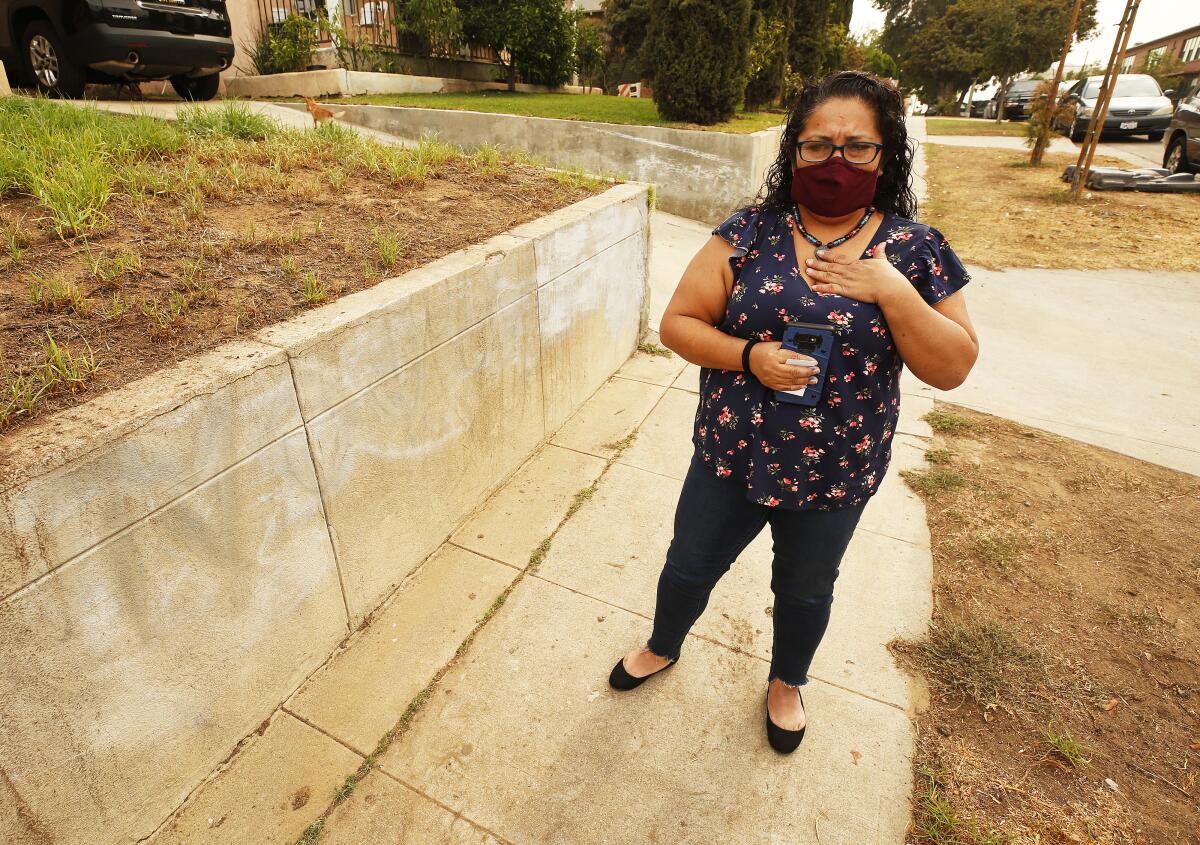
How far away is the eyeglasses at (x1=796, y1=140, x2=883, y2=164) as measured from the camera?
5.24ft

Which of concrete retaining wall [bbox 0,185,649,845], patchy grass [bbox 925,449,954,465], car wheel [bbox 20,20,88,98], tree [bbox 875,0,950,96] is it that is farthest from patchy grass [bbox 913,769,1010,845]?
tree [bbox 875,0,950,96]

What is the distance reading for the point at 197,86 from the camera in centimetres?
846

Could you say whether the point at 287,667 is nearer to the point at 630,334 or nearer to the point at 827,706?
the point at 827,706

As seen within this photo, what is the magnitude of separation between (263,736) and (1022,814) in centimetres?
230

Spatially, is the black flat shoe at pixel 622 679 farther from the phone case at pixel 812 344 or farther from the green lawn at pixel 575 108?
the green lawn at pixel 575 108

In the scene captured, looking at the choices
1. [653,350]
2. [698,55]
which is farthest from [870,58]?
[653,350]

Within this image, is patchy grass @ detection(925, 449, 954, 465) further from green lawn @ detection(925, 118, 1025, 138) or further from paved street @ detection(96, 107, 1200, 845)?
green lawn @ detection(925, 118, 1025, 138)

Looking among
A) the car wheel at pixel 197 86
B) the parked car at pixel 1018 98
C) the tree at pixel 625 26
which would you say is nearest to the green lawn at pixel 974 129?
the parked car at pixel 1018 98

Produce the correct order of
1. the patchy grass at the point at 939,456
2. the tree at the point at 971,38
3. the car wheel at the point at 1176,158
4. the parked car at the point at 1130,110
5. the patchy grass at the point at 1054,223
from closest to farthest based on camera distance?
the patchy grass at the point at 939,456 → the patchy grass at the point at 1054,223 → the car wheel at the point at 1176,158 → the parked car at the point at 1130,110 → the tree at the point at 971,38

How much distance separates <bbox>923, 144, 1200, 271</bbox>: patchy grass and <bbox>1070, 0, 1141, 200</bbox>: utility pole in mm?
278

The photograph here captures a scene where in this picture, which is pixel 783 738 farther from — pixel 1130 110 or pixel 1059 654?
pixel 1130 110

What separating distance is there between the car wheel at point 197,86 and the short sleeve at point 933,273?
30.7 feet

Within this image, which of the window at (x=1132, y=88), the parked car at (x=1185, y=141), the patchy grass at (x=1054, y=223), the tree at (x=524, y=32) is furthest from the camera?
the window at (x=1132, y=88)

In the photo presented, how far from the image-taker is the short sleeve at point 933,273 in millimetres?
1580
